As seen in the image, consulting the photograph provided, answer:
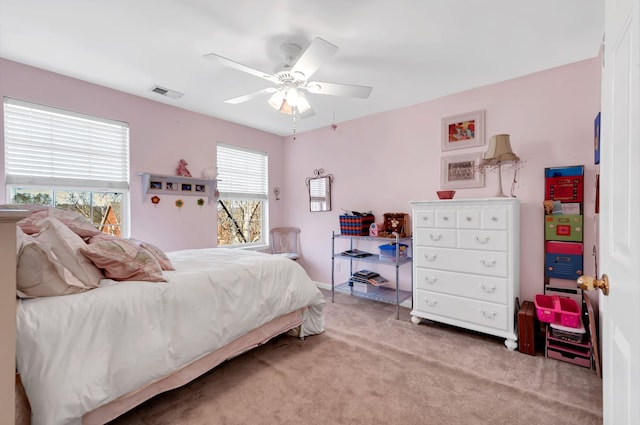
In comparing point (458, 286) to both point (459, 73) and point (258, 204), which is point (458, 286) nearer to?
point (459, 73)

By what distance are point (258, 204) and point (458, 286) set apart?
312 centimetres

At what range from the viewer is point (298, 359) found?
230cm

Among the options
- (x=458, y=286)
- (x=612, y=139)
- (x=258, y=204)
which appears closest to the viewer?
(x=612, y=139)

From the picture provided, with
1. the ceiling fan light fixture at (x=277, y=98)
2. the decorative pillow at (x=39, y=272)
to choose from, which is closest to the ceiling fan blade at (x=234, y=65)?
the ceiling fan light fixture at (x=277, y=98)

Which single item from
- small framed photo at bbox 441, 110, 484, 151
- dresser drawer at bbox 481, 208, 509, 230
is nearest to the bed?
dresser drawer at bbox 481, 208, 509, 230

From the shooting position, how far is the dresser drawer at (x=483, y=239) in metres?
2.49

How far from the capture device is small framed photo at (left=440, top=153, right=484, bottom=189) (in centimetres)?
306

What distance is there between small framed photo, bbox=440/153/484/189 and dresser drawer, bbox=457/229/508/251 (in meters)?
0.69

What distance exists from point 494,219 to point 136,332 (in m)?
2.72

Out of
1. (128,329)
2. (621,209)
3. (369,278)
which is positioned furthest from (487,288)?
(128,329)

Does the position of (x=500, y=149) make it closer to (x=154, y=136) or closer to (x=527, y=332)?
(x=527, y=332)

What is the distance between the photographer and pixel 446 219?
9.09 ft

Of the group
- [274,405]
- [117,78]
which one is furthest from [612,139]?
[117,78]

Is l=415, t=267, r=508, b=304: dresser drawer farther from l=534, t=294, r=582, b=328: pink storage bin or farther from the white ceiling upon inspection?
the white ceiling
